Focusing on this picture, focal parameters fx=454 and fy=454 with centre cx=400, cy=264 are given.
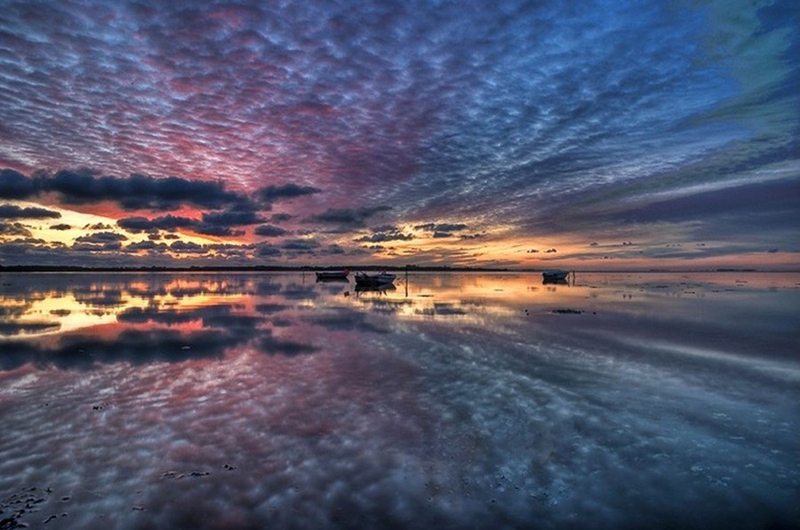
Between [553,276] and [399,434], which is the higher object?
[553,276]

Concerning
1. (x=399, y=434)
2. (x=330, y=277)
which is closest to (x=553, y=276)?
(x=330, y=277)

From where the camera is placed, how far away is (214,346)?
2198 cm

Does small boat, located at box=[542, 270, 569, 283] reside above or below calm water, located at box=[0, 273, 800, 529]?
above

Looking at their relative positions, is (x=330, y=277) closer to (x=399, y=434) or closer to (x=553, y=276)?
(x=553, y=276)

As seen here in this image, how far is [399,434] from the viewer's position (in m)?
10.6

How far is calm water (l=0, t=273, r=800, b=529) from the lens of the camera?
24.0 ft

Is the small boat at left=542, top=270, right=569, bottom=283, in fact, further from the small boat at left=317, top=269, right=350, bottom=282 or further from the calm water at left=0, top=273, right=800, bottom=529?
the calm water at left=0, top=273, right=800, bottom=529

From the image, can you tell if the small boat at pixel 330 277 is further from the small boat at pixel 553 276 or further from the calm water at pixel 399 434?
the calm water at pixel 399 434

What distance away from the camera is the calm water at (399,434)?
24.0 ft

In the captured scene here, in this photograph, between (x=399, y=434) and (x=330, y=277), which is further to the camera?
(x=330, y=277)

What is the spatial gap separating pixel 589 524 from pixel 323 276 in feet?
395

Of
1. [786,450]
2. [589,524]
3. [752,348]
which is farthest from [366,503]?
[752,348]

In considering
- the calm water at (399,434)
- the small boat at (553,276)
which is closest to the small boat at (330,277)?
the small boat at (553,276)

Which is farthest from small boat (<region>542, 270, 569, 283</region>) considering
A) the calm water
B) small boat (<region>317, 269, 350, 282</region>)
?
the calm water
